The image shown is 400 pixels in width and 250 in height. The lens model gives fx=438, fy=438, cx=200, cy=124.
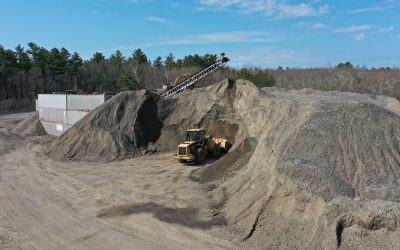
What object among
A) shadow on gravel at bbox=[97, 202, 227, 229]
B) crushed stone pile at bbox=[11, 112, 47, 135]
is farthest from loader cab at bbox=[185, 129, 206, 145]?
crushed stone pile at bbox=[11, 112, 47, 135]

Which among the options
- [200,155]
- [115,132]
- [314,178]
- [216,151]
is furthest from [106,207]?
[115,132]

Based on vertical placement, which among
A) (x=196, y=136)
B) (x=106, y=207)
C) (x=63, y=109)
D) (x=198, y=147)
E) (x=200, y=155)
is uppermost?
(x=63, y=109)

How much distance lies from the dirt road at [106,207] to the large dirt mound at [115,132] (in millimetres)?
1814

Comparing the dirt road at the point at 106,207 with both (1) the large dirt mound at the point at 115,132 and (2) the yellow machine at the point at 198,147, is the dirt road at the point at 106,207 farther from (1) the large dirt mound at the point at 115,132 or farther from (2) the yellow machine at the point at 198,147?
(1) the large dirt mound at the point at 115,132

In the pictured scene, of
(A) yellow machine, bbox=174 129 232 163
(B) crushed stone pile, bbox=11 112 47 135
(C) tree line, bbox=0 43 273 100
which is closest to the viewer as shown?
(A) yellow machine, bbox=174 129 232 163

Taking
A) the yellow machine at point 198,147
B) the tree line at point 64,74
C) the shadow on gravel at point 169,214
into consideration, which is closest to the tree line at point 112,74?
the tree line at point 64,74

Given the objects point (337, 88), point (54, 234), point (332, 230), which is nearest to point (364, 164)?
point (332, 230)

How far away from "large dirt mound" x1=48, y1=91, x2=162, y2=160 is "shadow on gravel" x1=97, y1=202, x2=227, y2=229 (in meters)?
11.6

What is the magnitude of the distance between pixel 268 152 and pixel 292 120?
246 centimetres

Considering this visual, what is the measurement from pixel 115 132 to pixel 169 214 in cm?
1536

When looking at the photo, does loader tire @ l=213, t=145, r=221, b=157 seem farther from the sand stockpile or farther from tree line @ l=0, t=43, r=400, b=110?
tree line @ l=0, t=43, r=400, b=110

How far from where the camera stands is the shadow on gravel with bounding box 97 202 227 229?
51.3ft

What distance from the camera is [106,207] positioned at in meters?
18.4

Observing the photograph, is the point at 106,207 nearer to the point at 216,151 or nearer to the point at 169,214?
the point at 169,214
